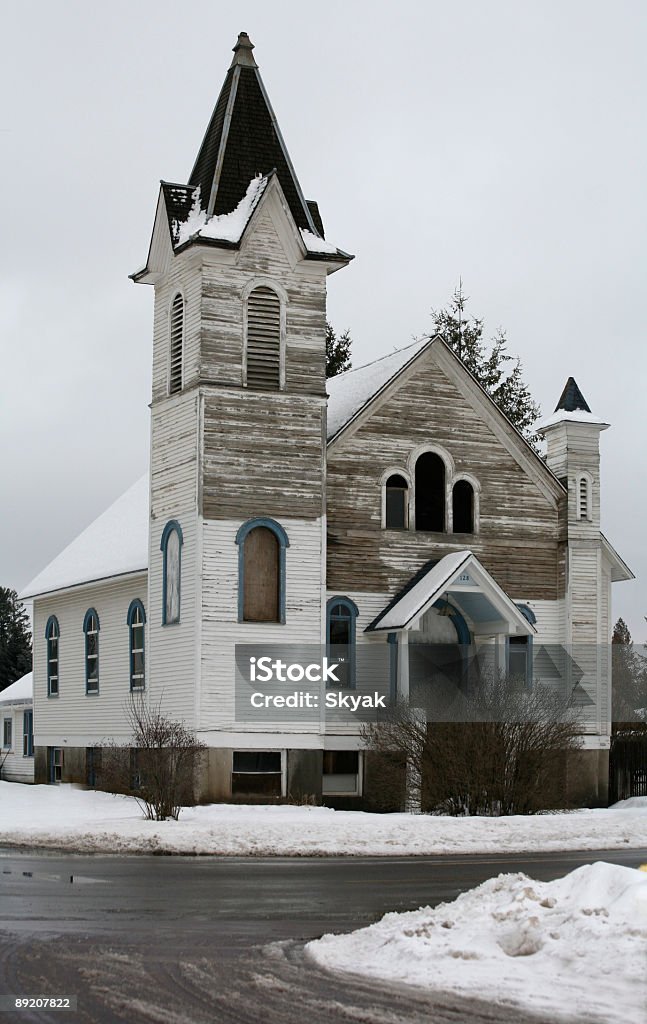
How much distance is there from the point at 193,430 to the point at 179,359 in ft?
6.87

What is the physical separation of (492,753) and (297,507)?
6.61 meters

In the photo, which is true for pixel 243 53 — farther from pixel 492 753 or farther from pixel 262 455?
pixel 492 753

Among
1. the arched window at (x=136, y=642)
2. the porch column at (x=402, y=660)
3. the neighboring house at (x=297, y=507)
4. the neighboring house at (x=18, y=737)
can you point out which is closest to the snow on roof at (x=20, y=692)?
the neighboring house at (x=18, y=737)

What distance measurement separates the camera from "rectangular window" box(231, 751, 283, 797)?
97.7ft

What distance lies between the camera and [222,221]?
3125 cm

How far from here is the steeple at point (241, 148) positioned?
31891 millimetres

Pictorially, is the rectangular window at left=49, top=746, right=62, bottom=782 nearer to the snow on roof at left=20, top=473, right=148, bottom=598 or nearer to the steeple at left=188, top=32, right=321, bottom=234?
the snow on roof at left=20, top=473, right=148, bottom=598

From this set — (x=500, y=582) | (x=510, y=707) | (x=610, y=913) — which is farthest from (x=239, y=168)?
(x=610, y=913)

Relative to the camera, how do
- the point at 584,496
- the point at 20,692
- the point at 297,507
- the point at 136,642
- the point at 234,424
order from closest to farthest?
the point at 234,424
the point at 297,507
the point at 136,642
the point at 584,496
the point at 20,692

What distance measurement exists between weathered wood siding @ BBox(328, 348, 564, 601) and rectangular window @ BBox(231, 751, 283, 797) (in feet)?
12.6

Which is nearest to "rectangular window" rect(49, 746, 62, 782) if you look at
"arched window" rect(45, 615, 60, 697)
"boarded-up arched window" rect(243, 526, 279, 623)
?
"arched window" rect(45, 615, 60, 697)

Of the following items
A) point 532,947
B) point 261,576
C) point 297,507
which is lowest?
point 532,947

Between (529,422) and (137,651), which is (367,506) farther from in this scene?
(529,422)

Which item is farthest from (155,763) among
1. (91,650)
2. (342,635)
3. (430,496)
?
(91,650)
